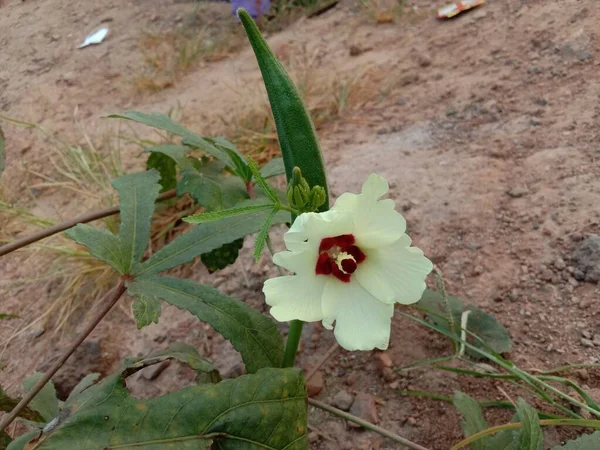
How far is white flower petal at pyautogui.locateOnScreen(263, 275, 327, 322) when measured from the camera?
2.61ft

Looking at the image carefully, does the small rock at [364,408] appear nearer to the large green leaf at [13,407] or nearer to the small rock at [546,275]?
the small rock at [546,275]

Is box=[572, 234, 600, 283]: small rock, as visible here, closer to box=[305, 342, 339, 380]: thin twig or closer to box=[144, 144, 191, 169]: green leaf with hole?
box=[305, 342, 339, 380]: thin twig

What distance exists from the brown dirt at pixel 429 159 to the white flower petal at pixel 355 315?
1.71 feet

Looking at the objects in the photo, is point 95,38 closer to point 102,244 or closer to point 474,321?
point 102,244

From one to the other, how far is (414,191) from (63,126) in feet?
7.02

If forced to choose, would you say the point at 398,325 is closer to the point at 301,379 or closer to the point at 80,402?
the point at 301,379

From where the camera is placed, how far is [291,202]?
0.87 m

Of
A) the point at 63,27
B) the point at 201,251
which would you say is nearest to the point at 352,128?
the point at 201,251

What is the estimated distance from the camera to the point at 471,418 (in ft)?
3.55

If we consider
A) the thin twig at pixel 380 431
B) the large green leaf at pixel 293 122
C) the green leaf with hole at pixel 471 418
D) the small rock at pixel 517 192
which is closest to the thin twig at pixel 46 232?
the large green leaf at pixel 293 122

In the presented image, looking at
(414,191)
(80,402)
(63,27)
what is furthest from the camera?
(63,27)

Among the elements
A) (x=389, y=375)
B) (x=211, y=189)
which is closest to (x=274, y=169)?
(x=211, y=189)

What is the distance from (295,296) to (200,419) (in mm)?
287

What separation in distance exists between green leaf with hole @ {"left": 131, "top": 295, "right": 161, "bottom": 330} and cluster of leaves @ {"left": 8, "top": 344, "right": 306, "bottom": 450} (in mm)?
132
